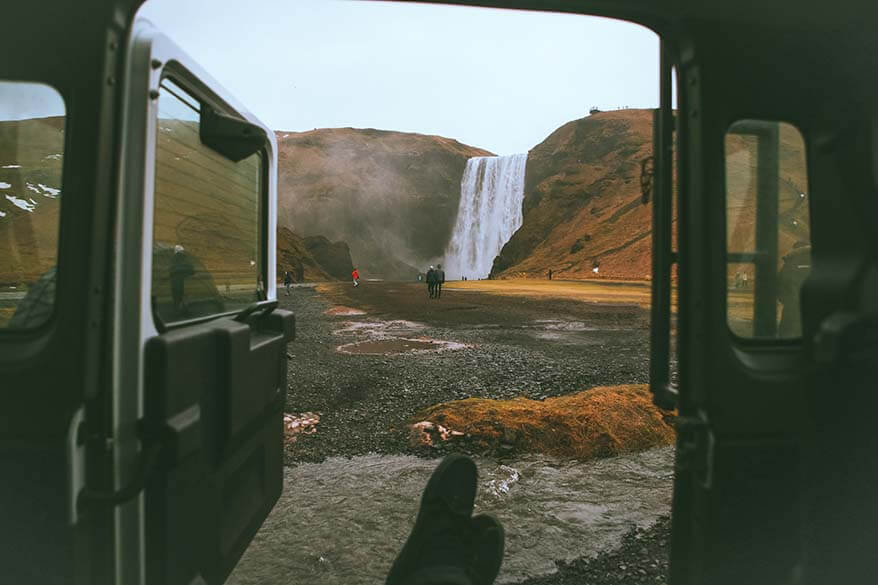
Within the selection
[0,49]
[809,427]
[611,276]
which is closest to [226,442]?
[0,49]

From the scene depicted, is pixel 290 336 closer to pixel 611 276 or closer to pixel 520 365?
pixel 520 365

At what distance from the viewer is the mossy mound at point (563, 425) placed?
5.10 metres

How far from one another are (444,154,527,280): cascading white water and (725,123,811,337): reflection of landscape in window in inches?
2596

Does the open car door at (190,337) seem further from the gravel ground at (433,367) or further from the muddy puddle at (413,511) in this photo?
the gravel ground at (433,367)

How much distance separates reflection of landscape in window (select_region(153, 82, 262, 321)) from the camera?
72.9 inches

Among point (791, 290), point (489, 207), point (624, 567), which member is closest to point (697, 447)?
point (791, 290)

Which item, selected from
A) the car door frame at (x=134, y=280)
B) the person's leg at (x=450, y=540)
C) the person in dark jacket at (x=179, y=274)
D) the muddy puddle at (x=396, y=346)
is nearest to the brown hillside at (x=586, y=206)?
the muddy puddle at (x=396, y=346)

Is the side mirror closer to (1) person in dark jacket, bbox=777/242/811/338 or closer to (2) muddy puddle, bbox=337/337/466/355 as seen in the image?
(1) person in dark jacket, bbox=777/242/811/338

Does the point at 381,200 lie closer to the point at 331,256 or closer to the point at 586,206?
the point at 331,256

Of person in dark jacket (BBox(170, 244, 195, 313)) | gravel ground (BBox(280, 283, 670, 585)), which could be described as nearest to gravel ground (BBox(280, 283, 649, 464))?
gravel ground (BBox(280, 283, 670, 585))

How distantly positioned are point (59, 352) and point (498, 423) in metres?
4.62

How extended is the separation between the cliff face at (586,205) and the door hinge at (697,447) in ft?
152

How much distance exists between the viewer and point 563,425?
5.44 metres

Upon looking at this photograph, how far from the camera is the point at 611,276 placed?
46219mm
